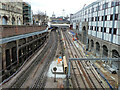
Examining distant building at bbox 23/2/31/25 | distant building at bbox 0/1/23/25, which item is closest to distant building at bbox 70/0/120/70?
distant building at bbox 0/1/23/25

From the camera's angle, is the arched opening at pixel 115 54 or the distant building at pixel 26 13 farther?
the distant building at pixel 26 13

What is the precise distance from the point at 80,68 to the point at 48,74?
21.3ft

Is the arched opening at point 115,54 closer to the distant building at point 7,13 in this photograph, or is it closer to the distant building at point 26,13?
the distant building at point 7,13

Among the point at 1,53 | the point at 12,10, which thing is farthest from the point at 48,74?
the point at 12,10

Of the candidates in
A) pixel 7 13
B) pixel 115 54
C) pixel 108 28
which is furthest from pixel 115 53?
pixel 7 13

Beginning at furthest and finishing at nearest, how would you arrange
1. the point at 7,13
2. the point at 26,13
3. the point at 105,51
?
the point at 26,13 → the point at 7,13 → the point at 105,51

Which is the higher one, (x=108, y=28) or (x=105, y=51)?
(x=108, y=28)

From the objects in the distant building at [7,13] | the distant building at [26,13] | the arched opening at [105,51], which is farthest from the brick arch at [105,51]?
the distant building at [26,13]

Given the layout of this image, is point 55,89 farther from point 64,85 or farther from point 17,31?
point 17,31

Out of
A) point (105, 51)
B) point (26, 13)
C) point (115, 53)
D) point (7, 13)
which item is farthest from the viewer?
point (26, 13)

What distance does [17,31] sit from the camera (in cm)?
1914

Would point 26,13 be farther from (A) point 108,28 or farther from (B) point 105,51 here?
(B) point 105,51

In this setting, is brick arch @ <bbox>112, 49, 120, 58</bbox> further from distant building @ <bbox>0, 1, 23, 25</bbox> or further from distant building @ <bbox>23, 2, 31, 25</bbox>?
distant building @ <bbox>23, 2, 31, 25</bbox>

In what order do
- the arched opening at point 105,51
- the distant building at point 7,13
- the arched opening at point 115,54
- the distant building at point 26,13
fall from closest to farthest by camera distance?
1. the arched opening at point 115,54
2. the arched opening at point 105,51
3. the distant building at point 7,13
4. the distant building at point 26,13
